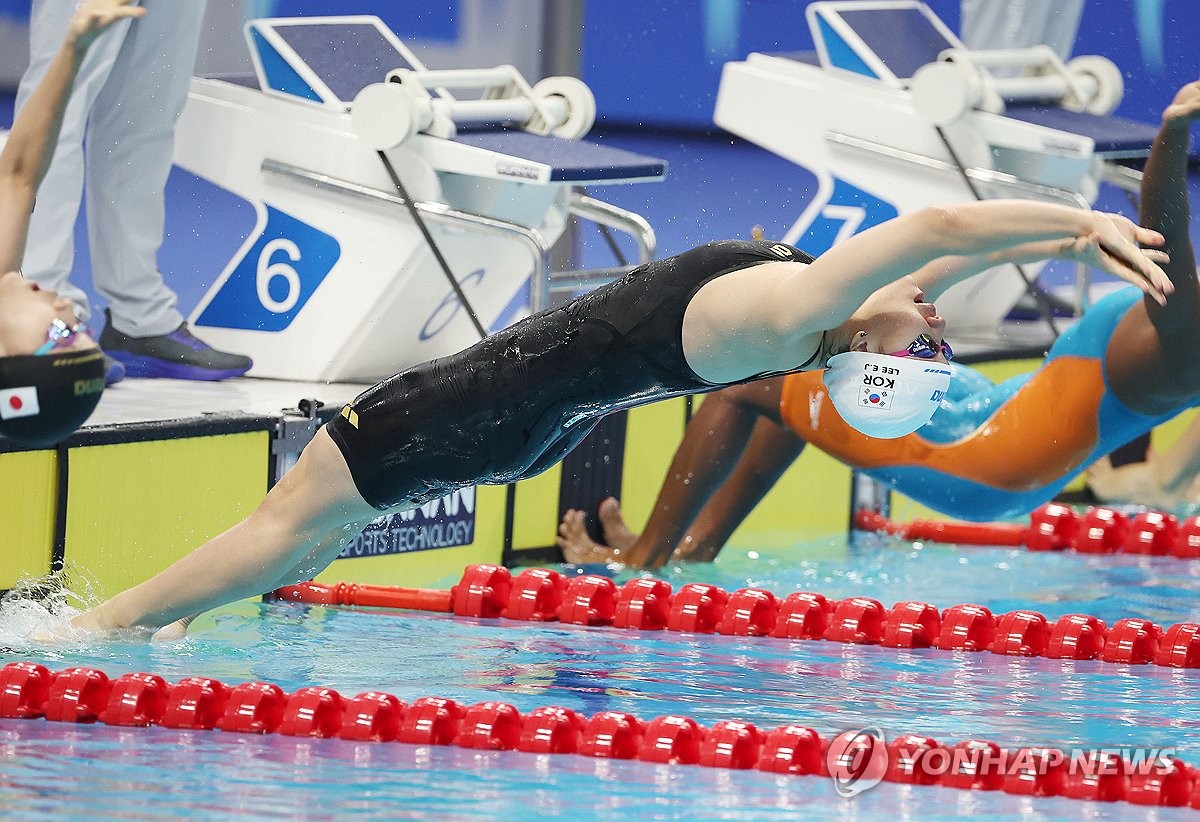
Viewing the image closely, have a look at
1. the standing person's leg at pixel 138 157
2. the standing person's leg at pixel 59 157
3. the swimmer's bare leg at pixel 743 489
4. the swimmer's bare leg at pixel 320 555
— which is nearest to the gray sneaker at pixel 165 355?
the standing person's leg at pixel 138 157

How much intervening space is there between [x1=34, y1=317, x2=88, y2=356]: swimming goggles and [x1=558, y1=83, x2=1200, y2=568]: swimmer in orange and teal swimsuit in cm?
238

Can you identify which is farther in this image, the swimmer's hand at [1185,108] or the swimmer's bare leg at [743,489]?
the swimmer's bare leg at [743,489]

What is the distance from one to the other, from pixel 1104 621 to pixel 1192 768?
5.83 ft

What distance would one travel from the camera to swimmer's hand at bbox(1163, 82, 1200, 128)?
4.45m

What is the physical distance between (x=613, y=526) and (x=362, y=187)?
4.48 ft

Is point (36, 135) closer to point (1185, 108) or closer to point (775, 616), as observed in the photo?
point (775, 616)

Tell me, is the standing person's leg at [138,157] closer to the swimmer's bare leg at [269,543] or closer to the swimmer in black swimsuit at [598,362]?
the swimmer in black swimsuit at [598,362]

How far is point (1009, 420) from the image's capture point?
5195 mm

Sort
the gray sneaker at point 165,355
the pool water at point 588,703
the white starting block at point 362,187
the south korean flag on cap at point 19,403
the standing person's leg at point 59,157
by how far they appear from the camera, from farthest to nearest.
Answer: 1. the white starting block at point 362,187
2. the gray sneaker at point 165,355
3. the standing person's leg at point 59,157
4. the south korean flag on cap at point 19,403
5. the pool water at point 588,703

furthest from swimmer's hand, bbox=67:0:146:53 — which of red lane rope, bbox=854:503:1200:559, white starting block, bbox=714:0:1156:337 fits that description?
white starting block, bbox=714:0:1156:337

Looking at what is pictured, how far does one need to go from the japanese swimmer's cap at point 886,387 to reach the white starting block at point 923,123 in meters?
3.84

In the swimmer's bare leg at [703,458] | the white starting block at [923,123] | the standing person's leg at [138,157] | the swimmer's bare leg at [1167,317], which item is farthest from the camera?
the white starting block at [923,123]

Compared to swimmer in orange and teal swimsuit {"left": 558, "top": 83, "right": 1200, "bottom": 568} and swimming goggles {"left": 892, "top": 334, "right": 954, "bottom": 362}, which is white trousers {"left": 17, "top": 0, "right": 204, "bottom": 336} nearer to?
swimmer in orange and teal swimsuit {"left": 558, "top": 83, "right": 1200, "bottom": 568}

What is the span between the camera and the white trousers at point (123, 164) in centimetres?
550
